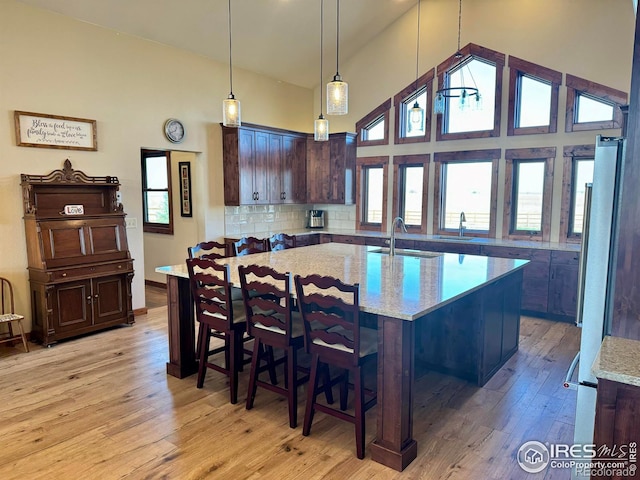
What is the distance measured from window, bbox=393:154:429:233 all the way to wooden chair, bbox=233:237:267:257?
9.17 ft

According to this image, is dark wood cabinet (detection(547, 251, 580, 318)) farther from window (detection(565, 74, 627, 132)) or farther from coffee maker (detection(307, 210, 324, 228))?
coffee maker (detection(307, 210, 324, 228))

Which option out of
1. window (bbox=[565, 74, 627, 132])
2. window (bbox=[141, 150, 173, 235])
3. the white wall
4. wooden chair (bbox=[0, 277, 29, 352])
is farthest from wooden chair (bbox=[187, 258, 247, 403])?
window (bbox=[565, 74, 627, 132])

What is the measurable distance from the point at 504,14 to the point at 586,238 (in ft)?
15.1

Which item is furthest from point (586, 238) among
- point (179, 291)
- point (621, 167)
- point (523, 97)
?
point (523, 97)

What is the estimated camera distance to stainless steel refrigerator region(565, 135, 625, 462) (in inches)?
72.2

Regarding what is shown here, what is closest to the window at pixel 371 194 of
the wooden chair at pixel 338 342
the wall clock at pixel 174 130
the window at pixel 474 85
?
the window at pixel 474 85

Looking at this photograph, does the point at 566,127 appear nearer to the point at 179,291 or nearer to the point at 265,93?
the point at 265,93

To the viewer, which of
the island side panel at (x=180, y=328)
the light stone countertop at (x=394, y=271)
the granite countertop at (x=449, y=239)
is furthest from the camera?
the granite countertop at (x=449, y=239)

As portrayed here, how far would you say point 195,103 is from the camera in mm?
5672

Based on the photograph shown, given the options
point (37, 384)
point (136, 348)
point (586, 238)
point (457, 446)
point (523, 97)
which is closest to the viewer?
point (586, 238)

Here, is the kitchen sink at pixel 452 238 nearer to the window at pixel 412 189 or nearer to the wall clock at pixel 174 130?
the window at pixel 412 189

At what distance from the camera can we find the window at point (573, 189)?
522cm

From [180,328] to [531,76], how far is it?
16.5 feet

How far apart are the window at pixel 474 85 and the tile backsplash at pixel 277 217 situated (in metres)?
1.97
